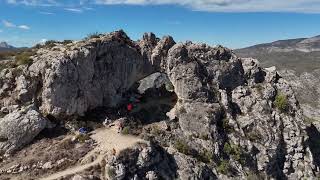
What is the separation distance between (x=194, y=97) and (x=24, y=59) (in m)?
25.8

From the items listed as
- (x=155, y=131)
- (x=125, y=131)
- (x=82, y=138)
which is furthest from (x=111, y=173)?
(x=155, y=131)

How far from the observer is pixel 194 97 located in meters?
70.7

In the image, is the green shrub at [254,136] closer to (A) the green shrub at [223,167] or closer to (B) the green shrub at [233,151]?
(B) the green shrub at [233,151]

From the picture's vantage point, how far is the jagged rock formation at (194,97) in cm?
6178

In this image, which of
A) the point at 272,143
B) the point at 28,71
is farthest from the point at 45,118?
the point at 272,143

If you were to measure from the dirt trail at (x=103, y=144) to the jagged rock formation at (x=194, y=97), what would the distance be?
401 centimetres

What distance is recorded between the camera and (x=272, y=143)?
6888 cm

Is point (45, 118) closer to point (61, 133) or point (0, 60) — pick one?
point (61, 133)

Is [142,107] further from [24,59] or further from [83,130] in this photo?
[24,59]

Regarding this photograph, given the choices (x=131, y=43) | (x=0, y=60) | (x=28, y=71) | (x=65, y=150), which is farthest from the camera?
(x=131, y=43)

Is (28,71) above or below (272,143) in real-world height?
above

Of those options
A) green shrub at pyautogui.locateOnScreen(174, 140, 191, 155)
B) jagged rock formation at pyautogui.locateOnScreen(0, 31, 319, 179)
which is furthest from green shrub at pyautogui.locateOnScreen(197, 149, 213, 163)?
green shrub at pyautogui.locateOnScreen(174, 140, 191, 155)

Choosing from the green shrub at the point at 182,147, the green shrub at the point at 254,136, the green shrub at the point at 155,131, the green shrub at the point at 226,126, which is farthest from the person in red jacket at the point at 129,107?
the green shrub at the point at 254,136

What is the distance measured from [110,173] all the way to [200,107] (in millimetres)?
21429
